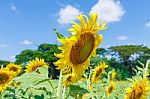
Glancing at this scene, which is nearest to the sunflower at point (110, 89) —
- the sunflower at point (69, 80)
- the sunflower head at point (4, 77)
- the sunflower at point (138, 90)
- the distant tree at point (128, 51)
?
the sunflower head at point (4, 77)

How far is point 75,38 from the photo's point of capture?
1.96 metres

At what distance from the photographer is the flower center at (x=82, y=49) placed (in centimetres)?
198

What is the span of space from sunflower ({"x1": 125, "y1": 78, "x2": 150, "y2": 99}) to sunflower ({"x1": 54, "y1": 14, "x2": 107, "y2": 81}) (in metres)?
1.52

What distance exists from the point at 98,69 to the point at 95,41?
11.9 feet

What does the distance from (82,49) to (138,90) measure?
5.64 ft

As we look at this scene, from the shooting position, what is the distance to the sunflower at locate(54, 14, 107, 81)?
6.44 ft

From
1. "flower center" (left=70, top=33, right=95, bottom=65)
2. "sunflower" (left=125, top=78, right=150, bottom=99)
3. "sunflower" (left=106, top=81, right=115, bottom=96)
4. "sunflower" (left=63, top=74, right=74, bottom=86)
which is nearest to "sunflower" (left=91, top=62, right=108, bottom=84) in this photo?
"sunflower" (left=106, top=81, right=115, bottom=96)

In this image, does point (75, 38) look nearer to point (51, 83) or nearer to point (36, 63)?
point (51, 83)

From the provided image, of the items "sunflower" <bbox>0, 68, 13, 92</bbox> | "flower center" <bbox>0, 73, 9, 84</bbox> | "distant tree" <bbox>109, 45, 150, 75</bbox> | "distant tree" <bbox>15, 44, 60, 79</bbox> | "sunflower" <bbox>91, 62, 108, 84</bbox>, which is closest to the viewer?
"distant tree" <bbox>15, 44, 60, 79</bbox>

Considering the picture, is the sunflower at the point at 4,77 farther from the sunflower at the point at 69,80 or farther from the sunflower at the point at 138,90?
the sunflower at the point at 69,80

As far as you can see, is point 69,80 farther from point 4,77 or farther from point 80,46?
point 4,77

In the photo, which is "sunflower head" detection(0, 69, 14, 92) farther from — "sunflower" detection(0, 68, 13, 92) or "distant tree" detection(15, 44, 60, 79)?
"distant tree" detection(15, 44, 60, 79)

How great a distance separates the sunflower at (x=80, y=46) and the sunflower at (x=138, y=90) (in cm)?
152

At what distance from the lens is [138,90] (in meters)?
3.60
